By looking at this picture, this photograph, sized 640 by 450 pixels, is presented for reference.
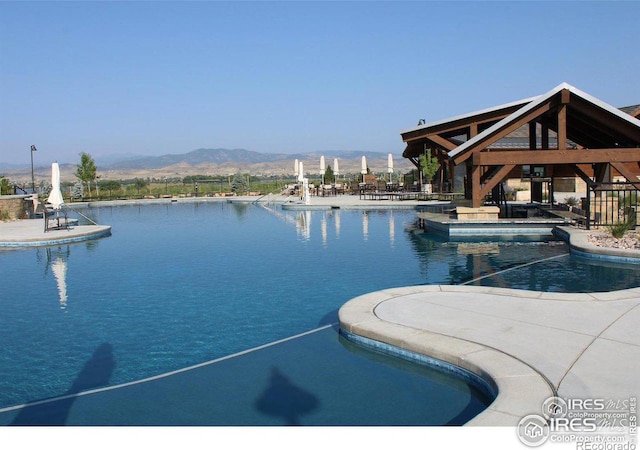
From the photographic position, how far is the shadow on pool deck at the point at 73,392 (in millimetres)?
5457

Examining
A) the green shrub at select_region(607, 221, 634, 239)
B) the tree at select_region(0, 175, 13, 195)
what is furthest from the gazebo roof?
the tree at select_region(0, 175, 13, 195)

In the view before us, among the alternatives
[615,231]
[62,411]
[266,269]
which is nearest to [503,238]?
[615,231]

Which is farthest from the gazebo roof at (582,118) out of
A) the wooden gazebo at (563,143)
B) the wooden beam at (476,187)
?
the wooden beam at (476,187)

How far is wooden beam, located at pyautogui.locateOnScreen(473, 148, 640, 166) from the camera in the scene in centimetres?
1677

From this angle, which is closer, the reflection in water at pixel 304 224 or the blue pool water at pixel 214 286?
the blue pool water at pixel 214 286

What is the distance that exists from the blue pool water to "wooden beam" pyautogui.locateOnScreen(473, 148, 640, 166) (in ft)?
9.46

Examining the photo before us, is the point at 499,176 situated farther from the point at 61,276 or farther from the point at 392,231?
the point at 61,276

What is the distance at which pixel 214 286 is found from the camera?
11.2m

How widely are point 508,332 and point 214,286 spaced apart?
6399 millimetres

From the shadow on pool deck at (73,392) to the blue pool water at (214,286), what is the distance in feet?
0.27

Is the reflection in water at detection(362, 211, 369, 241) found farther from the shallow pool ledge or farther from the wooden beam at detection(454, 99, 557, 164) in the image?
the shallow pool ledge

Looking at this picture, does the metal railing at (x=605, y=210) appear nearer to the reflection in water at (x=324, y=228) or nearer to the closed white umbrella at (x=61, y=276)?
the reflection in water at (x=324, y=228)

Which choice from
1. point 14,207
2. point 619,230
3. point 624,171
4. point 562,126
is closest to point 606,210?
point 624,171

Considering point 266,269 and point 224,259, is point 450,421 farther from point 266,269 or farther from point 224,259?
point 224,259
